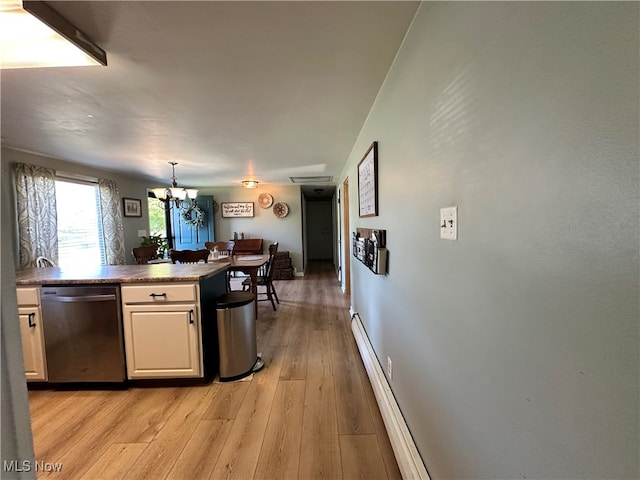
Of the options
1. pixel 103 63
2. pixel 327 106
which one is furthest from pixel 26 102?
pixel 327 106

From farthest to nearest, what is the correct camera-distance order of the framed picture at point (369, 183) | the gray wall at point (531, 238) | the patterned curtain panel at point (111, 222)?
the patterned curtain panel at point (111, 222) < the framed picture at point (369, 183) < the gray wall at point (531, 238)

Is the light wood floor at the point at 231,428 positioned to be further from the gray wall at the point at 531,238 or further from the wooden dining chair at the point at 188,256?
the wooden dining chair at the point at 188,256

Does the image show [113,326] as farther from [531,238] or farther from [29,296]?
[531,238]

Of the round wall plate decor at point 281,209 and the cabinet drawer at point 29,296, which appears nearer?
the cabinet drawer at point 29,296

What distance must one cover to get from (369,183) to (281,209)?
14.2 feet

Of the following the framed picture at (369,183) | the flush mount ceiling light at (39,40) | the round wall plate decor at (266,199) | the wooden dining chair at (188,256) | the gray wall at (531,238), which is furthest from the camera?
the round wall plate decor at (266,199)

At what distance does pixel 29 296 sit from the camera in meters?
2.12

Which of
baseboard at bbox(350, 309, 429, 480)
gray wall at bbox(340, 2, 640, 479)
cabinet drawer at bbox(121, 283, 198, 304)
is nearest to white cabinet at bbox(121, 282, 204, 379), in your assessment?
cabinet drawer at bbox(121, 283, 198, 304)

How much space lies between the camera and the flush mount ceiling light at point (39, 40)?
1111 mm

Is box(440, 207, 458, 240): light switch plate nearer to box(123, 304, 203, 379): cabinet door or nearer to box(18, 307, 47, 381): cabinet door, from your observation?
box(123, 304, 203, 379): cabinet door

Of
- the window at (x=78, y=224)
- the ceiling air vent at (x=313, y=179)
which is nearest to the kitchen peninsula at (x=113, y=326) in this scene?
the window at (x=78, y=224)

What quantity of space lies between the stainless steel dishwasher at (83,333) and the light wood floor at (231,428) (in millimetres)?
181

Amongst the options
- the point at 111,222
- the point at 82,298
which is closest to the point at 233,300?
the point at 82,298

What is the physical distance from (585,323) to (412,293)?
2.90 feet
